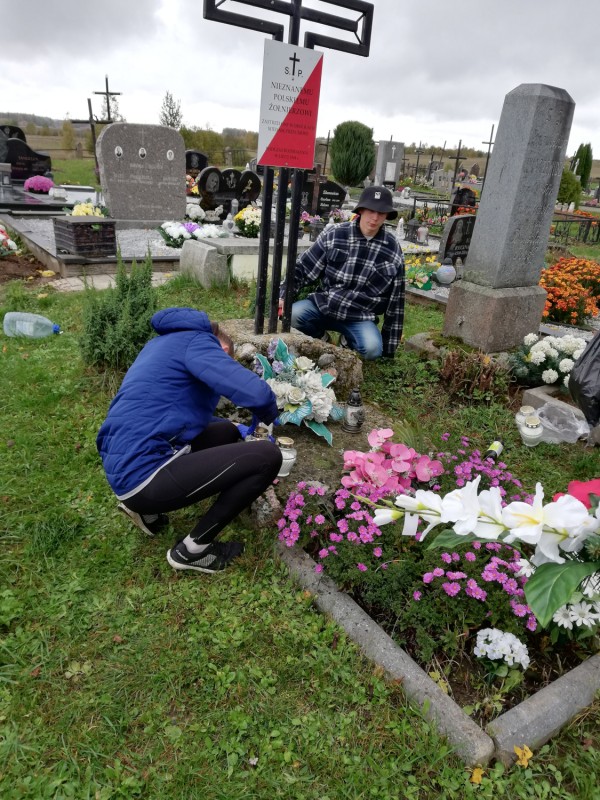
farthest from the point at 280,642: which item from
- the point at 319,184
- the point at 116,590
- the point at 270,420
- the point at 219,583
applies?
the point at 319,184

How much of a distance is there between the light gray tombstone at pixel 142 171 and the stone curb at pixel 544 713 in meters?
10.4

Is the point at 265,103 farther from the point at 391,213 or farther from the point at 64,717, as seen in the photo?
the point at 64,717

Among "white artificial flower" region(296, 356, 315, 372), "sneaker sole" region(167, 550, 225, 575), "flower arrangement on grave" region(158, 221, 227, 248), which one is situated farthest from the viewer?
"flower arrangement on grave" region(158, 221, 227, 248)

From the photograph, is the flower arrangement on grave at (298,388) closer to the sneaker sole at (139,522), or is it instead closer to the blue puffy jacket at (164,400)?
the blue puffy jacket at (164,400)

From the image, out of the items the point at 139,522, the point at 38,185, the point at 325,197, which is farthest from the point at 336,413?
the point at 38,185

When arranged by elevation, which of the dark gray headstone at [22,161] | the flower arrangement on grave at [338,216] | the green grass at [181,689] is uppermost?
the dark gray headstone at [22,161]

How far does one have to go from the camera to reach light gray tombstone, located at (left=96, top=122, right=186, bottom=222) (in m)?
9.93

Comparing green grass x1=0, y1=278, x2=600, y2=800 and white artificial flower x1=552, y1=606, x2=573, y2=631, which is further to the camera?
white artificial flower x1=552, y1=606, x2=573, y2=631

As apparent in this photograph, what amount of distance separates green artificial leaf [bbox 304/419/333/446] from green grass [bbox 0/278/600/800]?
771mm

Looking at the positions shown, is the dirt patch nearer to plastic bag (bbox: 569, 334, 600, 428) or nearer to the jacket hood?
the jacket hood

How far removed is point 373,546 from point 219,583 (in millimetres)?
689

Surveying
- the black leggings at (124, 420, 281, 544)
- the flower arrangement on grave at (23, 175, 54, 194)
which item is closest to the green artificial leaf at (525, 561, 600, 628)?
the black leggings at (124, 420, 281, 544)

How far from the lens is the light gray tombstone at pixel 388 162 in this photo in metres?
19.5

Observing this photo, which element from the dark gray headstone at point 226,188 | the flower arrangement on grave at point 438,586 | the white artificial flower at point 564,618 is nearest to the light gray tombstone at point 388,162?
the dark gray headstone at point 226,188
